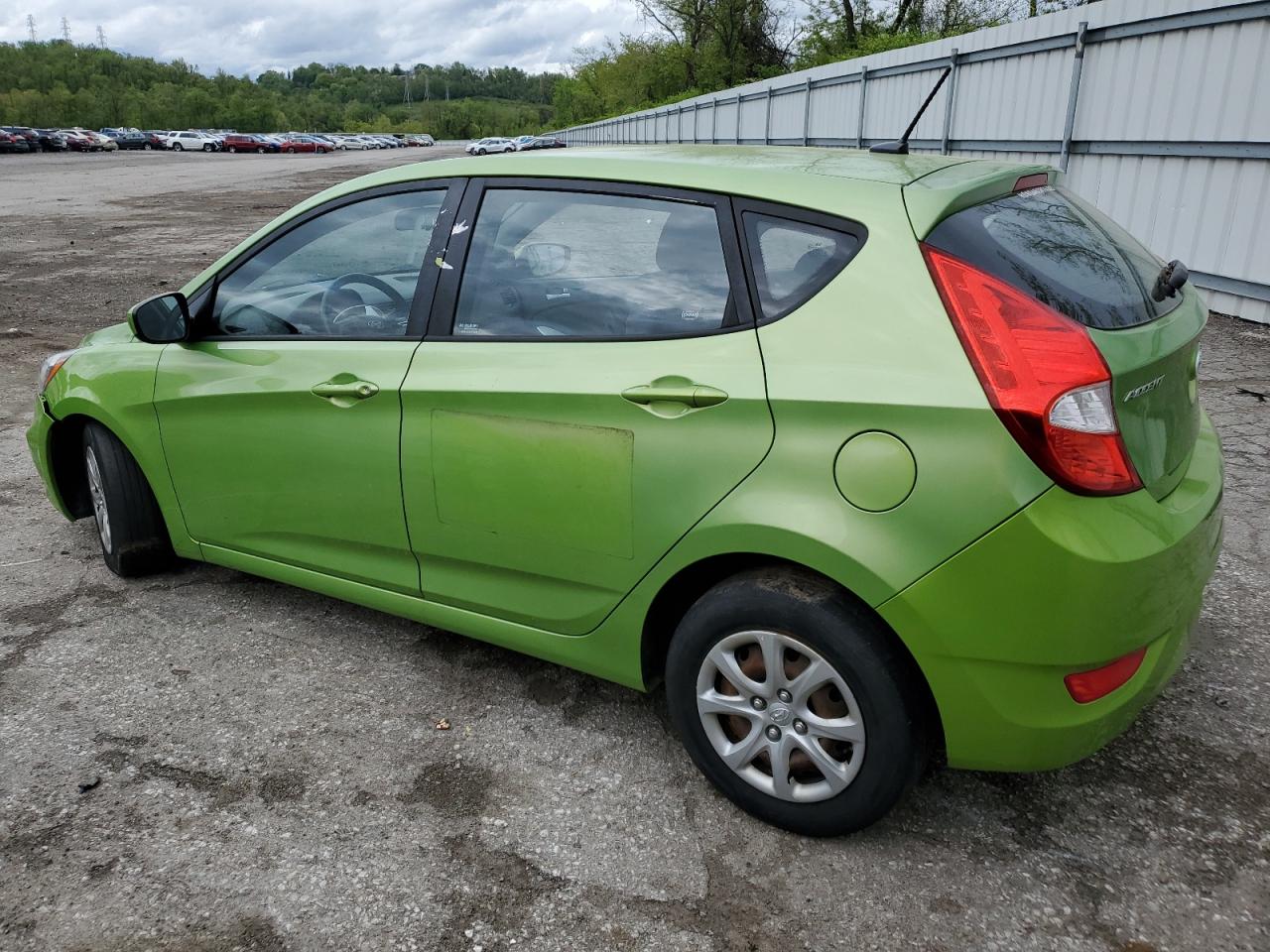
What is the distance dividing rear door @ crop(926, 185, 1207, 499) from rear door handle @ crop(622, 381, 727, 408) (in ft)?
1.91

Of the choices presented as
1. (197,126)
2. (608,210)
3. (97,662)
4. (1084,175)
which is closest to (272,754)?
(97,662)

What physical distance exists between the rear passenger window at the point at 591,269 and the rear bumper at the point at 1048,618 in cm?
80

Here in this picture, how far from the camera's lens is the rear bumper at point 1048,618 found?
1963 millimetres

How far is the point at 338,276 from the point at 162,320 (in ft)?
2.01

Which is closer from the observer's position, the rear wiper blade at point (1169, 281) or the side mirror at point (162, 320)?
the rear wiper blade at point (1169, 281)

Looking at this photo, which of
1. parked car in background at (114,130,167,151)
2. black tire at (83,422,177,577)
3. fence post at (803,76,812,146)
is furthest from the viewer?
parked car in background at (114,130,167,151)

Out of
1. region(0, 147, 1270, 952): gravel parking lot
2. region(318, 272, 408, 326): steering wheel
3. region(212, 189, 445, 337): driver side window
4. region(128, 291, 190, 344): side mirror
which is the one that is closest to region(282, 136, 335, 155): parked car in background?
region(128, 291, 190, 344): side mirror

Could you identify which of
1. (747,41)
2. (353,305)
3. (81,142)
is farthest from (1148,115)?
(81,142)

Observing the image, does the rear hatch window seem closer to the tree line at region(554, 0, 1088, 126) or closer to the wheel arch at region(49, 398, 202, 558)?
the wheel arch at region(49, 398, 202, 558)

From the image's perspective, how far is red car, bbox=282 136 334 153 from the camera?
81.6 metres

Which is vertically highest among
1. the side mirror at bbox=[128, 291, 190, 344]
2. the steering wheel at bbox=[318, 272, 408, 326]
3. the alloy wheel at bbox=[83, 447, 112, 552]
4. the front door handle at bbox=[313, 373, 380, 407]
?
the steering wheel at bbox=[318, 272, 408, 326]

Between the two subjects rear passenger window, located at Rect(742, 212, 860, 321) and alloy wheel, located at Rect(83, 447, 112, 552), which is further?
alloy wheel, located at Rect(83, 447, 112, 552)

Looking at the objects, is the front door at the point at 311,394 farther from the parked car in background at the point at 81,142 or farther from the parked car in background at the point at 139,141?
the parked car in background at the point at 139,141

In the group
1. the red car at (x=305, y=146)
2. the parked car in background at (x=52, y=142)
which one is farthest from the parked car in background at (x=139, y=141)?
the parked car in background at (x=52, y=142)
